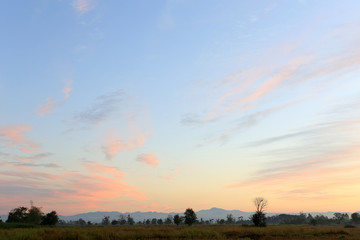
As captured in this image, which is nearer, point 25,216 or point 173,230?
point 173,230

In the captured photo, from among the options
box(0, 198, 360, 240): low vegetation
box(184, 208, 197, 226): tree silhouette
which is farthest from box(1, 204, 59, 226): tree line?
box(184, 208, 197, 226): tree silhouette

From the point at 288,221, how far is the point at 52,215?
532ft

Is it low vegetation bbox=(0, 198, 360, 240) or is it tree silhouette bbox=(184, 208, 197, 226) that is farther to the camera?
tree silhouette bbox=(184, 208, 197, 226)

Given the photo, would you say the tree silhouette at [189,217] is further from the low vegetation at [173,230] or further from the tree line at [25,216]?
the tree line at [25,216]

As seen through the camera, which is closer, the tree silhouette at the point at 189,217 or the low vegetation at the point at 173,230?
the low vegetation at the point at 173,230

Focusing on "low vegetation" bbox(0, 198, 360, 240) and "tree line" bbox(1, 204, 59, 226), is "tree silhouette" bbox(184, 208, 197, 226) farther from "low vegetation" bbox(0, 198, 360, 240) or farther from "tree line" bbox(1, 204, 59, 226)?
"tree line" bbox(1, 204, 59, 226)

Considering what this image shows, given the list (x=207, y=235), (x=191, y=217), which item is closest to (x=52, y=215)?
(x=191, y=217)

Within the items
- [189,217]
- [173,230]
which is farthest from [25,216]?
[173,230]

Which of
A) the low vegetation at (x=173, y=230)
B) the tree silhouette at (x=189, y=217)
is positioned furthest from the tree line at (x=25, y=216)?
the tree silhouette at (x=189, y=217)

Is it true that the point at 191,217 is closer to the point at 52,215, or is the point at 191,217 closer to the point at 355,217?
the point at 52,215

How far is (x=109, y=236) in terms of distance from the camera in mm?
36375

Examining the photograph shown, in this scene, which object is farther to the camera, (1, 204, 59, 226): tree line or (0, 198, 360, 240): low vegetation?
(1, 204, 59, 226): tree line

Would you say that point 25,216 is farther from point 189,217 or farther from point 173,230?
point 173,230

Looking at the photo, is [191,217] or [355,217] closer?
[191,217]
